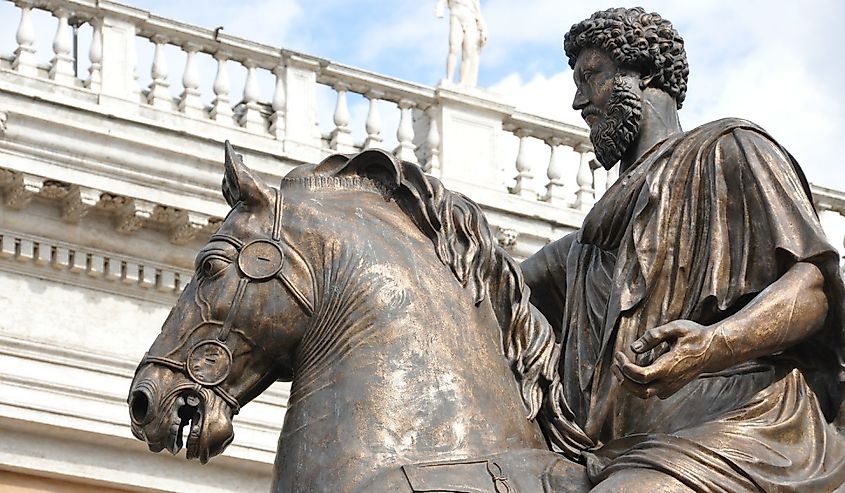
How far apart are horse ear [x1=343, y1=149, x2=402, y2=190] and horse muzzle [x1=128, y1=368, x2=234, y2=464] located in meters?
0.50

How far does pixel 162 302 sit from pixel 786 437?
11.1m

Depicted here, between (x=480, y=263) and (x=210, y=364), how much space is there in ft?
1.67

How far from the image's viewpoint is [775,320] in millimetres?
4375

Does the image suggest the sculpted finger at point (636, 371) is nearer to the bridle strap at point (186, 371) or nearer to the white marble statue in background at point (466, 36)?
the bridle strap at point (186, 371)

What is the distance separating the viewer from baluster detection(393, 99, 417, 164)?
1595 cm

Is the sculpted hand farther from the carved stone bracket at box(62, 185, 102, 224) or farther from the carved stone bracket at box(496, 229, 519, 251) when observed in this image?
the carved stone bracket at box(496, 229, 519, 251)

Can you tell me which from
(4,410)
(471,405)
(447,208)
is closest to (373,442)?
(471,405)

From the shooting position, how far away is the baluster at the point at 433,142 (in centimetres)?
1628

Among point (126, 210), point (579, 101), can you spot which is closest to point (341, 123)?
point (126, 210)

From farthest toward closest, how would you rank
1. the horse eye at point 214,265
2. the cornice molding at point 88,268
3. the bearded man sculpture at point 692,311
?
the cornice molding at point 88,268 < the horse eye at point 214,265 < the bearded man sculpture at point 692,311

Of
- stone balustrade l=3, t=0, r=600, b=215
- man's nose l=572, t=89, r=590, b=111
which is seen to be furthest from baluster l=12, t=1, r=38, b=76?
man's nose l=572, t=89, r=590, b=111

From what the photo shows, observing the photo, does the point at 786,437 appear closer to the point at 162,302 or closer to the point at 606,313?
the point at 606,313

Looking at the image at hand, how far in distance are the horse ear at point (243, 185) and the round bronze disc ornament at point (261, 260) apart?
0.10m

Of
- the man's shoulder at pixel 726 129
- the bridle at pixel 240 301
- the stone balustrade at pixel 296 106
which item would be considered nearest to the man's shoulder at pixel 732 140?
the man's shoulder at pixel 726 129
